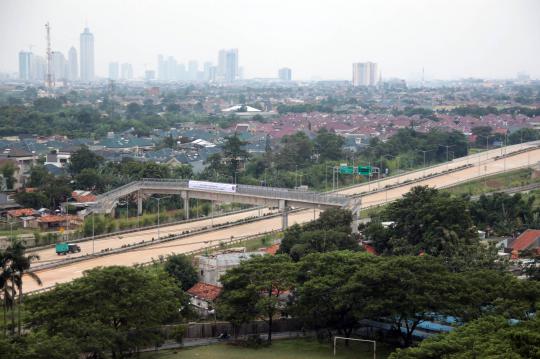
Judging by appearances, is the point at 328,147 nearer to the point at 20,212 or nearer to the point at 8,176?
the point at 8,176

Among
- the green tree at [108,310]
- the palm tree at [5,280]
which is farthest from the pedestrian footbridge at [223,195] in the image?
the palm tree at [5,280]

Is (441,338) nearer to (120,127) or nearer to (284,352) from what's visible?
(284,352)

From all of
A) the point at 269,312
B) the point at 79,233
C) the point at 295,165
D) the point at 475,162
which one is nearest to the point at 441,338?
the point at 269,312

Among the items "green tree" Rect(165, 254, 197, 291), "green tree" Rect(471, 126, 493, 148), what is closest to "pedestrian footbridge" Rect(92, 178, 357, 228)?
"green tree" Rect(165, 254, 197, 291)

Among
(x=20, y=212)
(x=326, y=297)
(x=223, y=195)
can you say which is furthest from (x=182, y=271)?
(x=20, y=212)

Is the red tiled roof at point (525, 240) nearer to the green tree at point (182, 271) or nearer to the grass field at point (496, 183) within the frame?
the green tree at point (182, 271)

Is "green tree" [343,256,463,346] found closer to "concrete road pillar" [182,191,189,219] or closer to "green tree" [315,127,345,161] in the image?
"concrete road pillar" [182,191,189,219]
